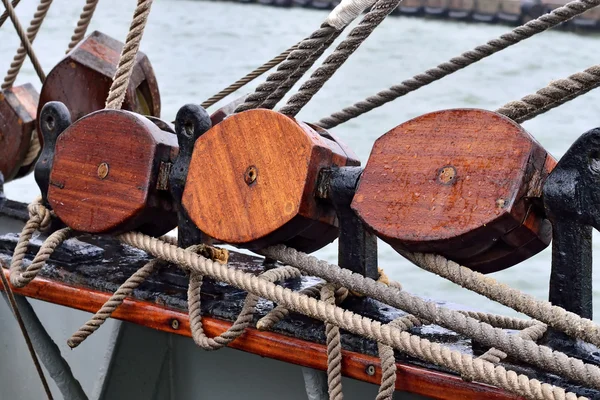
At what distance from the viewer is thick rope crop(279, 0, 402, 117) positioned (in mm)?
1536

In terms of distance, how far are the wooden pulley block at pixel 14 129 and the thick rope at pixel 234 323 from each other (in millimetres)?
1351

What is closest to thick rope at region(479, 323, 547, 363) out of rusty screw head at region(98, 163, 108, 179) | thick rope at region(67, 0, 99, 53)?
rusty screw head at region(98, 163, 108, 179)

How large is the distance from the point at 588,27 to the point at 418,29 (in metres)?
3.26

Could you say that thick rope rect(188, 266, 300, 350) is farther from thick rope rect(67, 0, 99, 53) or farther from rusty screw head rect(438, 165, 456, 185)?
thick rope rect(67, 0, 99, 53)

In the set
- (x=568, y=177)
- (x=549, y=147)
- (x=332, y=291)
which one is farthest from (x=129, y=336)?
(x=549, y=147)

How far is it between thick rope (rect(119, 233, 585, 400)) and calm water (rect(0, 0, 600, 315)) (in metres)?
3.41

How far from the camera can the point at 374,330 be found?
1212mm

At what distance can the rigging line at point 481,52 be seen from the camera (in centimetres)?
165

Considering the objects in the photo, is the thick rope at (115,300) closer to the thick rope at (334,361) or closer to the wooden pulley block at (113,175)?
the wooden pulley block at (113,175)

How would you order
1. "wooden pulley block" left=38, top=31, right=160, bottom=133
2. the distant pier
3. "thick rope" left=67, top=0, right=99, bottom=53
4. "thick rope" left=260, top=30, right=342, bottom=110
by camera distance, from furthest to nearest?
the distant pier < "thick rope" left=67, top=0, right=99, bottom=53 < "wooden pulley block" left=38, top=31, right=160, bottom=133 < "thick rope" left=260, top=30, right=342, bottom=110

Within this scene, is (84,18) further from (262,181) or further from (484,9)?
(484,9)

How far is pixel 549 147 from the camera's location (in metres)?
7.71

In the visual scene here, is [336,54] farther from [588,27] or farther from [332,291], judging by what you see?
[588,27]

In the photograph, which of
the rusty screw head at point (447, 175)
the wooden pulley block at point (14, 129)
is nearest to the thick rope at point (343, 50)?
the rusty screw head at point (447, 175)
